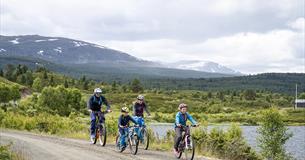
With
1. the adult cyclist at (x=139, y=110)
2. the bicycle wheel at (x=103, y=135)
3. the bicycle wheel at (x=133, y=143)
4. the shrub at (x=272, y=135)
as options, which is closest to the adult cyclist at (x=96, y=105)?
the bicycle wheel at (x=103, y=135)

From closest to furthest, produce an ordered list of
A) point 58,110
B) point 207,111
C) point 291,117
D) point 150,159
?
1. point 150,159
2. point 58,110
3. point 291,117
4. point 207,111

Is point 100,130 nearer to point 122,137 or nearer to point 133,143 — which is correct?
point 122,137

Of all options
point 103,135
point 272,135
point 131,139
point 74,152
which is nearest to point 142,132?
point 131,139

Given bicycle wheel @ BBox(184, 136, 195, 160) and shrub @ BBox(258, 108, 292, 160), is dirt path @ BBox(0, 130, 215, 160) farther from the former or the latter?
shrub @ BBox(258, 108, 292, 160)

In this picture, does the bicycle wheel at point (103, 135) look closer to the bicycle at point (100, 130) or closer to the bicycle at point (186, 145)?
the bicycle at point (100, 130)

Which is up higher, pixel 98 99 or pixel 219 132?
pixel 98 99

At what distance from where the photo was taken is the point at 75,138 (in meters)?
33.5

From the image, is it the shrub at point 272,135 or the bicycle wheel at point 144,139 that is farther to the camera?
the shrub at point 272,135

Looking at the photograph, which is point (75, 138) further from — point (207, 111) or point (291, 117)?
point (207, 111)

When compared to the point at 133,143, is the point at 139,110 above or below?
above

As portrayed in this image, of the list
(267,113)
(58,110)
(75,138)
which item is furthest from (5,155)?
(58,110)

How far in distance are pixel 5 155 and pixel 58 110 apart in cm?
10888

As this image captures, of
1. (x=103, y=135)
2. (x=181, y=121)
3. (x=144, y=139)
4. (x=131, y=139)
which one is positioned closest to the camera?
(x=181, y=121)

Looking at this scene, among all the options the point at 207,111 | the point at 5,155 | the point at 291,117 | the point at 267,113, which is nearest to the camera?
the point at 5,155
